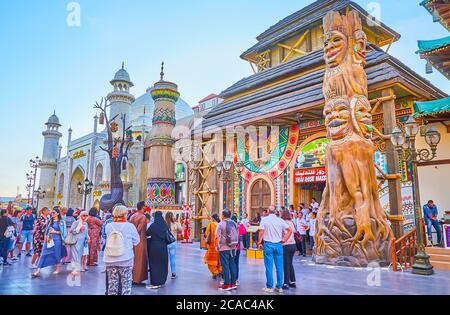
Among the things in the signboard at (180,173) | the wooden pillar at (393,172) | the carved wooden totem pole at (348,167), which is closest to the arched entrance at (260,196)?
the carved wooden totem pole at (348,167)

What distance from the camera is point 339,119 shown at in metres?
9.68

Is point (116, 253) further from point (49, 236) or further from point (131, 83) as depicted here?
point (131, 83)

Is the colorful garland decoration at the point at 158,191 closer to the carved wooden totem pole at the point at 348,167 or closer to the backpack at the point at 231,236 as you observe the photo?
the carved wooden totem pole at the point at 348,167

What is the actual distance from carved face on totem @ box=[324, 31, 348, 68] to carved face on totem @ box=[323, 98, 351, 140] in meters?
1.25

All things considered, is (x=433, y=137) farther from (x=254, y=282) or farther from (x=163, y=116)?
(x=163, y=116)

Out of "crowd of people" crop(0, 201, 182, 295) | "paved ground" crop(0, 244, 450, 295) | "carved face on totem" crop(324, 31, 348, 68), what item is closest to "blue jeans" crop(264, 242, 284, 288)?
"paved ground" crop(0, 244, 450, 295)

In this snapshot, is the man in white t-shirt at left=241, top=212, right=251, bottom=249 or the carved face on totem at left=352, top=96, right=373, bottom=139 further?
the man in white t-shirt at left=241, top=212, right=251, bottom=249

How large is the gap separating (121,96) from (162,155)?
772 inches

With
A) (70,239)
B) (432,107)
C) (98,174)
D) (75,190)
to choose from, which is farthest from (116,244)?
(75,190)

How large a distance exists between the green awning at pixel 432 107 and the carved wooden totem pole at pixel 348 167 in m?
2.60

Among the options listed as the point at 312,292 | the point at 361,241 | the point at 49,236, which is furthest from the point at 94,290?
the point at 361,241

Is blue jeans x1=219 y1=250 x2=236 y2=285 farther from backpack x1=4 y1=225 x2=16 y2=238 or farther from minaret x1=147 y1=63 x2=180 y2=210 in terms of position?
minaret x1=147 y1=63 x2=180 y2=210

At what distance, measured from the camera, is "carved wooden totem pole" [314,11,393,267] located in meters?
8.88

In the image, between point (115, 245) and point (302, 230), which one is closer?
point (115, 245)
